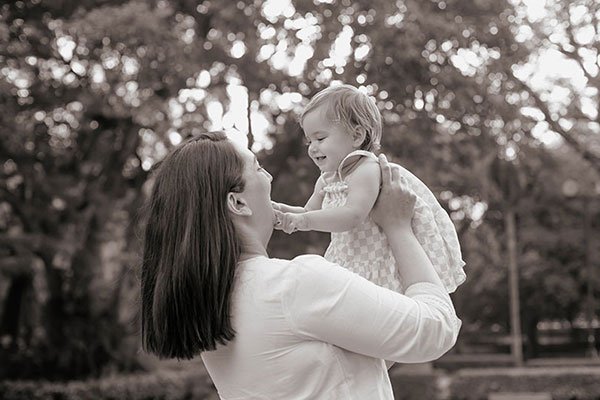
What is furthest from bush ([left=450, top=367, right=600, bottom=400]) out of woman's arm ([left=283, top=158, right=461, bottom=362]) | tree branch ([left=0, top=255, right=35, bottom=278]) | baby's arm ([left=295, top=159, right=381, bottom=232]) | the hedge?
woman's arm ([left=283, top=158, right=461, bottom=362])

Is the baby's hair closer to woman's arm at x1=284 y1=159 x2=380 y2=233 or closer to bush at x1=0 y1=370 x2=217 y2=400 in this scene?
woman's arm at x1=284 y1=159 x2=380 y2=233

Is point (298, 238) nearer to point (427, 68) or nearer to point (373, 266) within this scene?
point (427, 68)

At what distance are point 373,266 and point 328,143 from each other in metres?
0.40

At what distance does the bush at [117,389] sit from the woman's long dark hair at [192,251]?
13846mm

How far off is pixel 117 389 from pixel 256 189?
1407 centimetres

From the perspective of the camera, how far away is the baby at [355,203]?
219 cm

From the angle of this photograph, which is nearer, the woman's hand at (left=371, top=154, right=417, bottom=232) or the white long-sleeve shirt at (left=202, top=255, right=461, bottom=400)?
the white long-sleeve shirt at (left=202, top=255, right=461, bottom=400)

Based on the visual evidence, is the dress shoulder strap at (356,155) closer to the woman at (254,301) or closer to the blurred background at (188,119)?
the woman at (254,301)

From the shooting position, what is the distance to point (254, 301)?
6.20ft

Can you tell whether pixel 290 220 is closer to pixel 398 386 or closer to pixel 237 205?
pixel 237 205

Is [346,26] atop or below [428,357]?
below

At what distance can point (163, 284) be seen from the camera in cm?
190

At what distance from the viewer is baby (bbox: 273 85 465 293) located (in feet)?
7.18

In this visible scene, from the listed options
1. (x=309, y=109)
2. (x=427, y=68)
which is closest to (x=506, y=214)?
(x=427, y=68)
